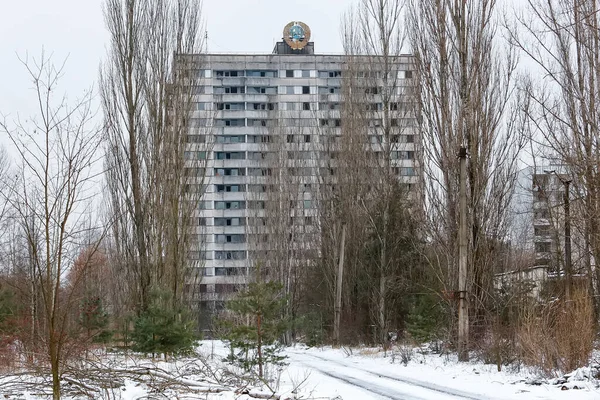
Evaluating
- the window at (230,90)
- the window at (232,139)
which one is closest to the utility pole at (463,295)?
the window at (232,139)

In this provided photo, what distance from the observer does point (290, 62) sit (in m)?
75.2

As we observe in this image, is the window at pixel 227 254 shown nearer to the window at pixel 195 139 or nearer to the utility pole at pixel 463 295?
the window at pixel 195 139

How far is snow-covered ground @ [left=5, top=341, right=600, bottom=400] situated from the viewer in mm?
9789

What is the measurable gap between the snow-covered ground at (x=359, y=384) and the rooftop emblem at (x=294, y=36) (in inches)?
2396

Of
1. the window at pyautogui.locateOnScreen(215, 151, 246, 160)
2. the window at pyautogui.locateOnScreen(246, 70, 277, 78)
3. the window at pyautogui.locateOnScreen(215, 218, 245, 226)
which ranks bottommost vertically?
the window at pyautogui.locateOnScreen(215, 218, 245, 226)

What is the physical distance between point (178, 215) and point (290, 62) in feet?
174

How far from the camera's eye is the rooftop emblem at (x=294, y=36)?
246 ft

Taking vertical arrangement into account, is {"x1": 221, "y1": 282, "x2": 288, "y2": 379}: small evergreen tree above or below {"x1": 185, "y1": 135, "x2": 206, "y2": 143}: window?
below

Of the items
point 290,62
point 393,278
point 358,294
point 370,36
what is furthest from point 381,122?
point 290,62

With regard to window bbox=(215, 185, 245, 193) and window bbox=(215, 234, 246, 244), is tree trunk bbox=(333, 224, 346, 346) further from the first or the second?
window bbox=(215, 185, 245, 193)

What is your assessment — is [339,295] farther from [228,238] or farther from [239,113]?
[239,113]

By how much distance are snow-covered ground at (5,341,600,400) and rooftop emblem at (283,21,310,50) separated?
2396 inches

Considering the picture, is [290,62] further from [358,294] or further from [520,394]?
[520,394]

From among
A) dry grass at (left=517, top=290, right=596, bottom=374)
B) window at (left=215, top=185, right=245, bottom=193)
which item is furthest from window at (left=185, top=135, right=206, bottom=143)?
window at (left=215, top=185, right=245, bottom=193)
